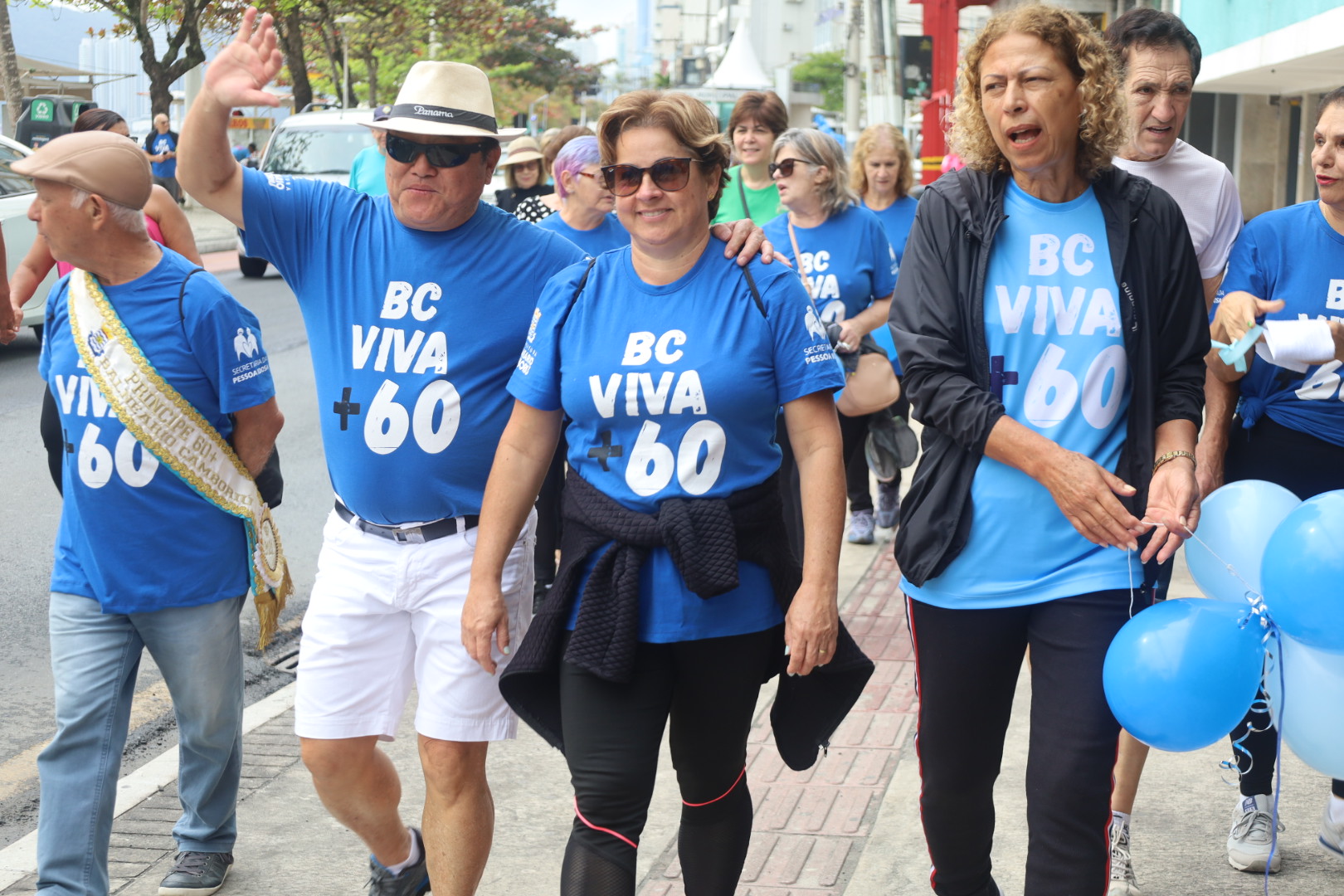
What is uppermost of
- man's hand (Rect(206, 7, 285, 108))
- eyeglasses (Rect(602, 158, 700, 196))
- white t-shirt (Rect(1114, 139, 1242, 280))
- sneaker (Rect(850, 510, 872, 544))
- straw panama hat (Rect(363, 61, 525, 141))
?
man's hand (Rect(206, 7, 285, 108))

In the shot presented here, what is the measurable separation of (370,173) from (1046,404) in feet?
13.4

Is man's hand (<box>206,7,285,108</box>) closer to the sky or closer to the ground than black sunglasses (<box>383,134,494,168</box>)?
closer to the sky

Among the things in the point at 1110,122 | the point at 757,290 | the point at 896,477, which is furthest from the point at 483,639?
the point at 896,477

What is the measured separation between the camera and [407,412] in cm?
337

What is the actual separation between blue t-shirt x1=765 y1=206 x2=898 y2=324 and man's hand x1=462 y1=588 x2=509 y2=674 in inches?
131

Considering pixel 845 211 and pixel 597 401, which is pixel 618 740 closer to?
pixel 597 401

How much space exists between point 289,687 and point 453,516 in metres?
2.25

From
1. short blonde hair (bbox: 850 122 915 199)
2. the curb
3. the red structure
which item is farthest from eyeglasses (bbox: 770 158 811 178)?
the red structure

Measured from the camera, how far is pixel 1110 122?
120 inches

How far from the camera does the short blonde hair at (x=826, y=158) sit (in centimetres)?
610

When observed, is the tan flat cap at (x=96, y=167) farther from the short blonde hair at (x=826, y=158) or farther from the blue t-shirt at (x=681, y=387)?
the short blonde hair at (x=826, y=158)

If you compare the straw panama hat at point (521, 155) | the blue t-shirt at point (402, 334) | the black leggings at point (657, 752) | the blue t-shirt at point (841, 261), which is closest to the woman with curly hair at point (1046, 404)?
the black leggings at point (657, 752)

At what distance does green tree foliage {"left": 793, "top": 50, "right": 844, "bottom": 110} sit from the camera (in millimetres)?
77938

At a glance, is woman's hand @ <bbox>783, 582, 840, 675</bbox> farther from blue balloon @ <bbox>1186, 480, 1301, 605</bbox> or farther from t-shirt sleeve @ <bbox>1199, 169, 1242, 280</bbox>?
t-shirt sleeve @ <bbox>1199, 169, 1242, 280</bbox>
